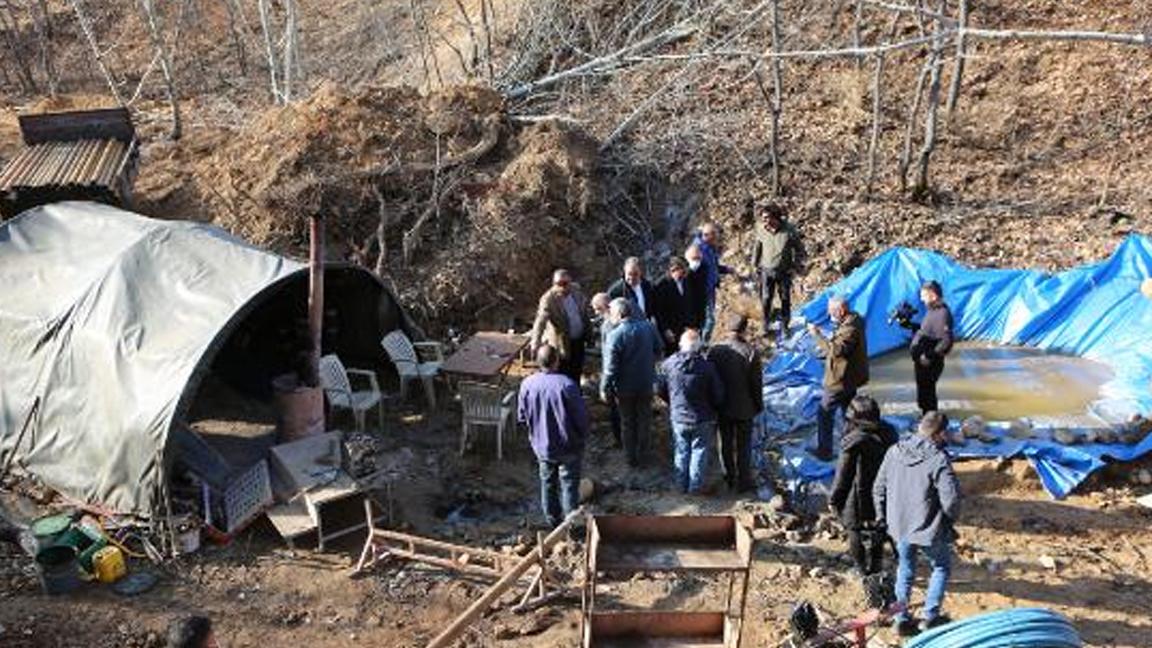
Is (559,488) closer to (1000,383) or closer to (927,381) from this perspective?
(927,381)

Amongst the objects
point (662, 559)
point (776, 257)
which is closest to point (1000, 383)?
point (776, 257)

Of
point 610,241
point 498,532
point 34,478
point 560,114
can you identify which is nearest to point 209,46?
point 560,114

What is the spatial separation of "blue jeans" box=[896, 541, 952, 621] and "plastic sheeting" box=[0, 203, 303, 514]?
18.7 feet

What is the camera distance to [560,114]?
49.1ft

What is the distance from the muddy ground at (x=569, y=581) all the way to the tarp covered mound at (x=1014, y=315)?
127cm

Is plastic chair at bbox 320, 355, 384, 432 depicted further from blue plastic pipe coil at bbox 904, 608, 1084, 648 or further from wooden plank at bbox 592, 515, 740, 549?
blue plastic pipe coil at bbox 904, 608, 1084, 648

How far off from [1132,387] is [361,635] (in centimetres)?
722

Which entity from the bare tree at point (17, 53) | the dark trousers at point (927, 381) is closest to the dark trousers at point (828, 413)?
the dark trousers at point (927, 381)

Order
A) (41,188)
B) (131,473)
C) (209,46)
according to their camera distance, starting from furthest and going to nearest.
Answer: (209,46) < (41,188) < (131,473)

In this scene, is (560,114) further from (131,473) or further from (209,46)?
(209,46)

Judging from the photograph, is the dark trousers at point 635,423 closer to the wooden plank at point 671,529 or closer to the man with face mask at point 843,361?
the man with face mask at point 843,361

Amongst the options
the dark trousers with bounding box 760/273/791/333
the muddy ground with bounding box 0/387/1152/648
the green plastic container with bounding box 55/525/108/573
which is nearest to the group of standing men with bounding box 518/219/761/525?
the muddy ground with bounding box 0/387/1152/648

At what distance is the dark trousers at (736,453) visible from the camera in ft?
29.8

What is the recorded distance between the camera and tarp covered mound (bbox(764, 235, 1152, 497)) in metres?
10.3
